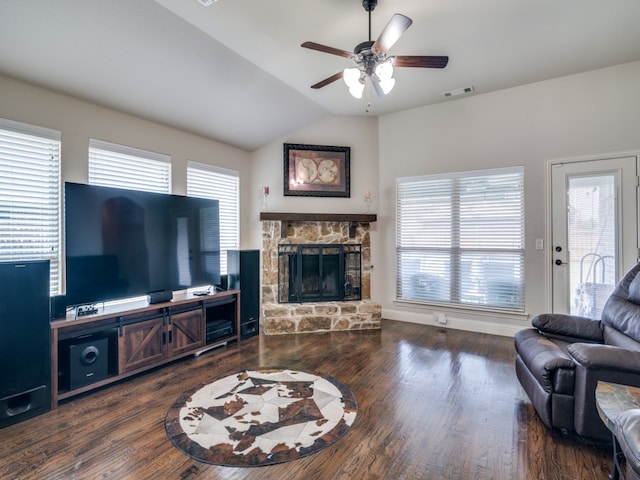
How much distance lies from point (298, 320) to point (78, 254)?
2.66 meters

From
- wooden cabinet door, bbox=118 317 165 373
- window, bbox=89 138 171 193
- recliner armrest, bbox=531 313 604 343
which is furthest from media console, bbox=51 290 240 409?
recliner armrest, bbox=531 313 604 343

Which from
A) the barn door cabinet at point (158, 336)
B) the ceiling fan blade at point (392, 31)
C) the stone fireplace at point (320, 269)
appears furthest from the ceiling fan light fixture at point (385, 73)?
the barn door cabinet at point (158, 336)

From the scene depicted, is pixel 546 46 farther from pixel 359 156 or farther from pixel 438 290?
pixel 438 290

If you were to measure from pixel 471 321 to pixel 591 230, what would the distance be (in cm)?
182

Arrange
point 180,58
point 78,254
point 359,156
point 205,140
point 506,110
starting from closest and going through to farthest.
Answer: point 78,254
point 180,58
point 506,110
point 205,140
point 359,156

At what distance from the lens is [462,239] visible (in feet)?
14.7

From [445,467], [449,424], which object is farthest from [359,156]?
[445,467]

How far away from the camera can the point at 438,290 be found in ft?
15.2

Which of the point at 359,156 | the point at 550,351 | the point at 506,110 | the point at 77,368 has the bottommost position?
the point at 77,368

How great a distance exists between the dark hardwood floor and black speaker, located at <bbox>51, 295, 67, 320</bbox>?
2.39ft

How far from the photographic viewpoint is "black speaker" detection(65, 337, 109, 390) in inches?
101

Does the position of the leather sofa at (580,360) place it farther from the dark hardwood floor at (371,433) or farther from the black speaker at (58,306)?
A: the black speaker at (58,306)

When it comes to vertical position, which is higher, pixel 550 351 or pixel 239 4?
pixel 239 4

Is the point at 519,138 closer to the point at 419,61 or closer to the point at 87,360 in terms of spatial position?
the point at 419,61
